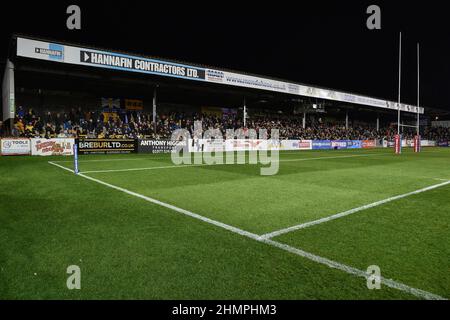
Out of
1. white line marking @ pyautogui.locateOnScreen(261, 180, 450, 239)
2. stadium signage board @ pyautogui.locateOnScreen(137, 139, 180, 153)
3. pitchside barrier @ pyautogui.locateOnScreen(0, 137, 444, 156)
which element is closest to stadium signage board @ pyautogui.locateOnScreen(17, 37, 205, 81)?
pitchside barrier @ pyautogui.locateOnScreen(0, 137, 444, 156)

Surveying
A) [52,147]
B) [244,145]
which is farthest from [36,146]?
[244,145]

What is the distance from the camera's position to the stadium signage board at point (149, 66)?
20.7 meters

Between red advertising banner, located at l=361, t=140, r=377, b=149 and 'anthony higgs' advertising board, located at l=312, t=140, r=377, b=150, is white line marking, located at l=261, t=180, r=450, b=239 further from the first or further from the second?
red advertising banner, located at l=361, t=140, r=377, b=149

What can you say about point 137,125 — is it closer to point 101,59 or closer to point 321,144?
point 101,59

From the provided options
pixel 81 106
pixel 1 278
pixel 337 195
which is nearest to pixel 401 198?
pixel 337 195

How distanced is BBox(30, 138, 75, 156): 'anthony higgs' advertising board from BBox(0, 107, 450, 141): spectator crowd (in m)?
1.72

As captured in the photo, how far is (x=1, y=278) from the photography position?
307cm

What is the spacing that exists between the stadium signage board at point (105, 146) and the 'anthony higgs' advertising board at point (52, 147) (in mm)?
760

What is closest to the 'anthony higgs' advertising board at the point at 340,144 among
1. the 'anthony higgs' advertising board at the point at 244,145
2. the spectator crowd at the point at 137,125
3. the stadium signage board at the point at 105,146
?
the 'anthony higgs' advertising board at the point at 244,145

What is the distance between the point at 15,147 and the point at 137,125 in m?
11.5

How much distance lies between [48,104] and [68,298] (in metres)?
32.7

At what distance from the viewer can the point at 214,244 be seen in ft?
13.5

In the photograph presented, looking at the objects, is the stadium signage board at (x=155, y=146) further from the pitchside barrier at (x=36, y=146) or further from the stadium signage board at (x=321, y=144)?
the stadium signage board at (x=321, y=144)

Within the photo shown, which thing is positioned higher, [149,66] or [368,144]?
[149,66]
